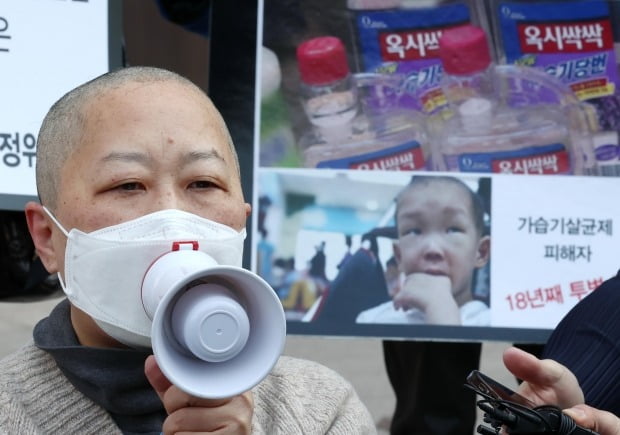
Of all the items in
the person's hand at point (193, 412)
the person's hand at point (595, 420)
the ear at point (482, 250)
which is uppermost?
the person's hand at point (193, 412)

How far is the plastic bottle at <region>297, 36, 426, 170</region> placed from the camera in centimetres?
332

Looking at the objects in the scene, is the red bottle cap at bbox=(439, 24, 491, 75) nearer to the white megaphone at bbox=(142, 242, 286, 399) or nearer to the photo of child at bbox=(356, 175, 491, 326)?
the photo of child at bbox=(356, 175, 491, 326)

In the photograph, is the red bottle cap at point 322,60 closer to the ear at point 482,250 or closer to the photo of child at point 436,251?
the photo of child at point 436,251

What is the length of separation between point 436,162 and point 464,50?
34 cm

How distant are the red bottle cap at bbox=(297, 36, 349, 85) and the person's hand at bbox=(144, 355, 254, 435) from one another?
5.76 ft

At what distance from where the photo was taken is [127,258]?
1.78m

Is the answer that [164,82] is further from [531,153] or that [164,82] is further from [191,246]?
[531,153]

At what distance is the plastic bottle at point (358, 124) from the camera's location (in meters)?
3.32

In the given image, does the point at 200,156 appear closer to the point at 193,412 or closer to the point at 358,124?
the point at 193,412

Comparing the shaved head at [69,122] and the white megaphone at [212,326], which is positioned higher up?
the shaved head at [69,122]

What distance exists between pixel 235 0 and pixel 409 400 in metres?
1.70

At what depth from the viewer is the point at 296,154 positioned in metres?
3.32

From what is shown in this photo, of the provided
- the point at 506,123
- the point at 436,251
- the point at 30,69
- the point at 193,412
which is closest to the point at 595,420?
the point at 193,412

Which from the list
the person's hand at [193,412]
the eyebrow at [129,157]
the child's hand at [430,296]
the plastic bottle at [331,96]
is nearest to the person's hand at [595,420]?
the person's hand at [193,412]
